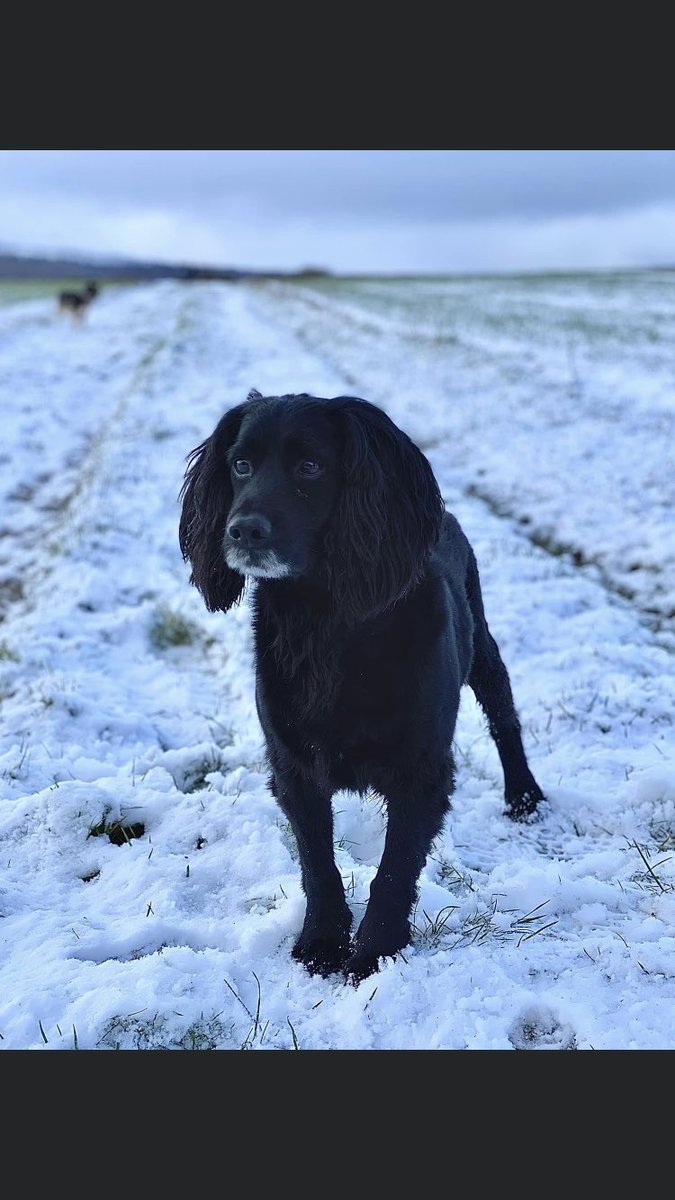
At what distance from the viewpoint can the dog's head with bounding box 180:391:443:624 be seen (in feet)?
8.68

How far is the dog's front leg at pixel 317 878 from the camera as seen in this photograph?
9.40ft

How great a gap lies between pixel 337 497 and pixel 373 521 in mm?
141

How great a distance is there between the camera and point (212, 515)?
3.04 meters

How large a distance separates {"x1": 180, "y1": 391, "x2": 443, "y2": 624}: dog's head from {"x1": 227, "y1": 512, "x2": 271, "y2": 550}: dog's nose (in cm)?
3

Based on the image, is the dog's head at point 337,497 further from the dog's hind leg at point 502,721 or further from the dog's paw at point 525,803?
the dog's paw at point 525,803

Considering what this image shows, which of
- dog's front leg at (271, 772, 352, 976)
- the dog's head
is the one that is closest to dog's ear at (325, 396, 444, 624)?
the dog's head

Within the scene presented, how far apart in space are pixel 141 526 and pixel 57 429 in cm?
540

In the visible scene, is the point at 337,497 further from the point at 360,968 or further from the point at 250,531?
the point at 360,968

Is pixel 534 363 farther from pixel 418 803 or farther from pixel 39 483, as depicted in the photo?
pixel 418 803

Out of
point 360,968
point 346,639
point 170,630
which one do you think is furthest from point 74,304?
point 360,968

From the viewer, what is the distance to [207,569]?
10.2ft

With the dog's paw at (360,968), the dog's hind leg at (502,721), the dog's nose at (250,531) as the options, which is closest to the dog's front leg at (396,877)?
the dog's paw at (360,968)

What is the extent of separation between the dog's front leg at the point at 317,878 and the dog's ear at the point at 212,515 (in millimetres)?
691

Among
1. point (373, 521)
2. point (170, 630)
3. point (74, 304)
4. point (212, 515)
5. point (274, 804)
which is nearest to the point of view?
point (373, 521)
